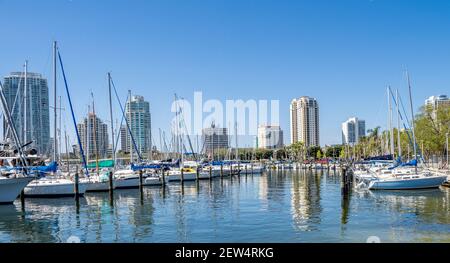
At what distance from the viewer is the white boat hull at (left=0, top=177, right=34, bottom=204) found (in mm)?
26670

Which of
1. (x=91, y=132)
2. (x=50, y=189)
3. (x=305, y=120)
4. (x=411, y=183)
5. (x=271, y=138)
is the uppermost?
(x=305, y=120)

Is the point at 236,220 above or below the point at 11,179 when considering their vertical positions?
below

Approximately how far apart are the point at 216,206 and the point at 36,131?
114ft

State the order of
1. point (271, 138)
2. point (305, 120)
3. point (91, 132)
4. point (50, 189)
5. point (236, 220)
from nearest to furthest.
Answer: point (236, 220), point (50, 189), point (91, 132), point (271, 138), point (305, 120)

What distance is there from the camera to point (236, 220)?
1994cm

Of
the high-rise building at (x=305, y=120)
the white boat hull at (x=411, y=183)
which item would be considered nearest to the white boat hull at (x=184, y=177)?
the white boat hull at (x=411, y=183)

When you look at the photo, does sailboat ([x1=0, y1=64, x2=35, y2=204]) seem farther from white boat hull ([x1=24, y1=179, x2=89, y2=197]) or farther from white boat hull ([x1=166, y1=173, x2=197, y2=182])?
white boat hull ([x1=166, y1=173, x2=197, y2=182])

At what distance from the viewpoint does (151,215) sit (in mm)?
22688

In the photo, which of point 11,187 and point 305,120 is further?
point 305,120

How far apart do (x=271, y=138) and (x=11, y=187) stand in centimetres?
11957

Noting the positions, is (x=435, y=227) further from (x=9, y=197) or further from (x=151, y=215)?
(x=9, y=197)

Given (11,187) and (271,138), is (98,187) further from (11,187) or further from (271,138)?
(271,138)

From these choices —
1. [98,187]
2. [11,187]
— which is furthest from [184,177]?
[11,187]
